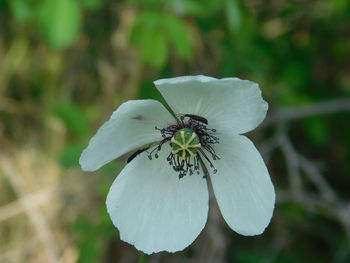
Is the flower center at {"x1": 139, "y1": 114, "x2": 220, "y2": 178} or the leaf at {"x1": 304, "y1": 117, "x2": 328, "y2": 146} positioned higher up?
the flower center at {"x1": 139, "y1": 114, "x2": 220, "y2": 178}

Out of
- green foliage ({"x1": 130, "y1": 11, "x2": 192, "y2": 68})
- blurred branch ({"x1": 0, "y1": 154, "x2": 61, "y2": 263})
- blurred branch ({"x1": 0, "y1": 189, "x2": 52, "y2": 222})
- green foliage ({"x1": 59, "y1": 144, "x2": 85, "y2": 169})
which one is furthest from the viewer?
blurred branch ({"x1": 0, "y1": 189, "x2": 52, "y2": 222})

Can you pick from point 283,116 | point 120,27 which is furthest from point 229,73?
point 120,27

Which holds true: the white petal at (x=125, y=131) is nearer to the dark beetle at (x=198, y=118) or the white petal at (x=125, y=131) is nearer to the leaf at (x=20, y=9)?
the dark beetle at (x=198, y=118)

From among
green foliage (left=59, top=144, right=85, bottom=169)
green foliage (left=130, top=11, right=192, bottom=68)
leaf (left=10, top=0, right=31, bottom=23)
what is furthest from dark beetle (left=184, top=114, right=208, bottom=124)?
leaf (left=10, top=0, right=31, bottom=23)

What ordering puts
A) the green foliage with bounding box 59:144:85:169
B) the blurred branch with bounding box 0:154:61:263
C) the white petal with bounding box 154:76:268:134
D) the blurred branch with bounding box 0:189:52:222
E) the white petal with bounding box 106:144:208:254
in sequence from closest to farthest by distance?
the white petal with bounding box 154:76:268:134 → the white petal with bounding box 106:144:208:254 → the green foliage with bounding box 59:144:85:169 → the blurred branch with bounding box 0:154:61:263 → the blurred branch with bounding box 0:189:52:222

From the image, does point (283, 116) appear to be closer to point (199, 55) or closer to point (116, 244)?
point (199, 55)

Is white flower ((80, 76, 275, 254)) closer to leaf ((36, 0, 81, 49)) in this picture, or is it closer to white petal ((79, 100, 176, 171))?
white petal ((79, 100, 176, 171))

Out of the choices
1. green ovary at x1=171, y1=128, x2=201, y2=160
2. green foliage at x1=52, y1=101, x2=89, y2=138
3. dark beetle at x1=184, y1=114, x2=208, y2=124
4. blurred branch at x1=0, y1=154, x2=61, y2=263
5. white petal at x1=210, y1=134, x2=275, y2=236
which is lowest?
blurred branch at x1=0, y1=154, x2=61, y2=263
